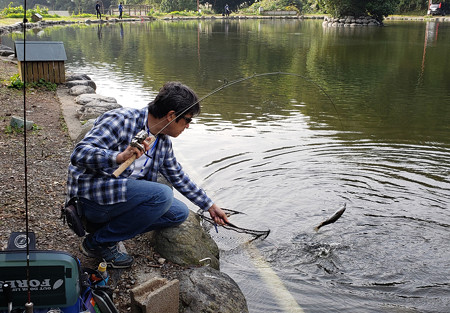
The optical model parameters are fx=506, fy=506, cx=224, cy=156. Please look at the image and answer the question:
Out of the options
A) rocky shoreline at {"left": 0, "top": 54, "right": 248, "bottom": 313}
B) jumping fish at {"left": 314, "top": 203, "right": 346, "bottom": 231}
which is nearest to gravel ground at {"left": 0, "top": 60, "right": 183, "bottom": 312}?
rocky shoreline at {"left": 0, "top": 54, "right": 248, "bottom": 313}

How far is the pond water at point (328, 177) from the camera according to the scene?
4.06m

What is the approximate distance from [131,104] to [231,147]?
3741 mm

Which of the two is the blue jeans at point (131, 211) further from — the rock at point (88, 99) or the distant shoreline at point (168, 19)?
the distant shoreline at point (168, 19)

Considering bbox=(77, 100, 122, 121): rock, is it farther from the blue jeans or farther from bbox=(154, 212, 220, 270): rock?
the blue jeans

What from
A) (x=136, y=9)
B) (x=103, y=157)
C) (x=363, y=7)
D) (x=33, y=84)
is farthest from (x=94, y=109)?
(x=136, y=9)

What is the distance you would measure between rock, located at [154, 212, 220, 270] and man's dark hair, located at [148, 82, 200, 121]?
102cm

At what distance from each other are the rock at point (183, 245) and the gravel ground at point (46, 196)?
0.07m

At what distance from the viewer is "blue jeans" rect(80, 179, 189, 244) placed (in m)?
3.15

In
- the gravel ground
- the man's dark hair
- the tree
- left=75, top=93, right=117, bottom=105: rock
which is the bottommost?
the gravel ground

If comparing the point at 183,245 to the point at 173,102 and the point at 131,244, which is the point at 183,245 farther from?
the point at 173,102

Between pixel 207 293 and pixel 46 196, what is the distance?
203 centimetres

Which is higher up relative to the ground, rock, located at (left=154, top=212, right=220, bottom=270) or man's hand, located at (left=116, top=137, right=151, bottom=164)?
man's hand, located at (left=116, top=137, right=151, bottom=164)

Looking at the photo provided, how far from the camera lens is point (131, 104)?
10703mm

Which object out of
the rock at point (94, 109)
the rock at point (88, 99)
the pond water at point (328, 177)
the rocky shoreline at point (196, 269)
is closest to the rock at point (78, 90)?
the rock at point (88, 99)
